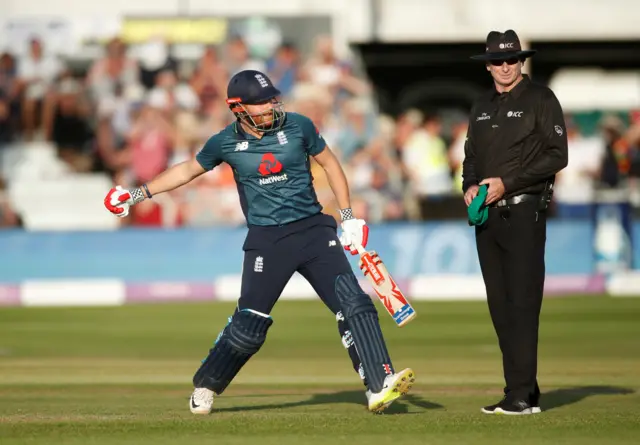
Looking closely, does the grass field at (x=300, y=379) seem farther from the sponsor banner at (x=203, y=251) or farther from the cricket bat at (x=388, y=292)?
the sponsor banner at (x=203, y=251)

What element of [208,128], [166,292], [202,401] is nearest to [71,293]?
[166,292]

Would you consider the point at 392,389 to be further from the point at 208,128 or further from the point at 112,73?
the point at 112,73

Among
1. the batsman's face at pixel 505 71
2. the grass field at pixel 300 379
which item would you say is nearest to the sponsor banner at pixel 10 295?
the grass field at pixel 300 379

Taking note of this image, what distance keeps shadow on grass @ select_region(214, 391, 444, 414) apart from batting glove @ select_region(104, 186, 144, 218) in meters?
1.26

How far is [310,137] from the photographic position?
23.9ft

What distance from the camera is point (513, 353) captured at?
725 centimetres

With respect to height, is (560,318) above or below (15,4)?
below

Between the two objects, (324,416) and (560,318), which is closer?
(324,416)

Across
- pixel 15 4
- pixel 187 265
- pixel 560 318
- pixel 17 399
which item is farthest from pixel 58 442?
pixel 15 4

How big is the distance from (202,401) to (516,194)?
6.71 feet

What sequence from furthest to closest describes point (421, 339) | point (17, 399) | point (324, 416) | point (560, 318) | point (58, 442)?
1. point (560, 318)
2. point (421, 339)
3. point (17, 399)
4. point (324, 416)
5. point (58, 442)

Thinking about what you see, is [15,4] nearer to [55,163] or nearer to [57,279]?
[55,163]

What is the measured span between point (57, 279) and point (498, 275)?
10799 millimetres

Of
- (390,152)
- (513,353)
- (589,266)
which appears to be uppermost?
(513,353)
